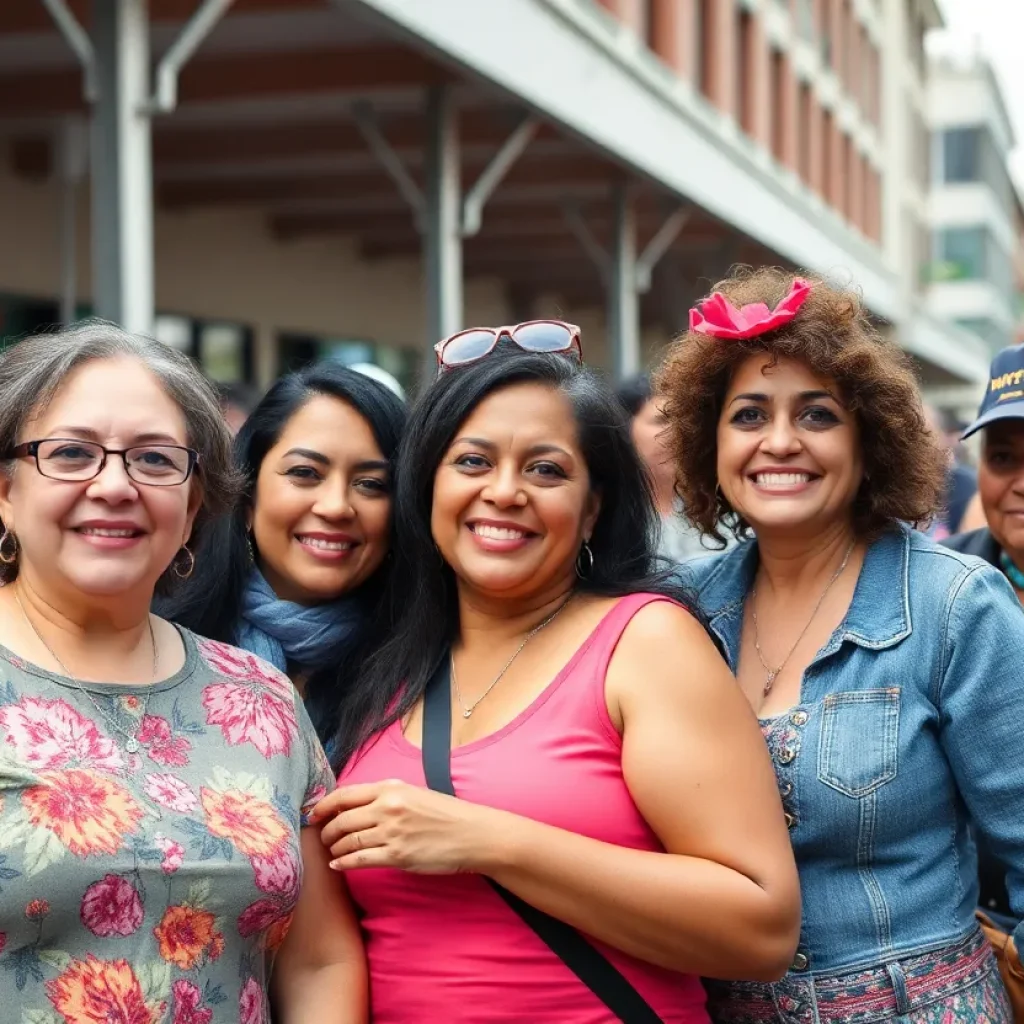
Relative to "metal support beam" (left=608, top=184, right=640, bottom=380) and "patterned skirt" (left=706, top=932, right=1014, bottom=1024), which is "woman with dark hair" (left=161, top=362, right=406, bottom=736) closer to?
"patterned skirt" (left=706, top=932, right=1014, bottom=1024)

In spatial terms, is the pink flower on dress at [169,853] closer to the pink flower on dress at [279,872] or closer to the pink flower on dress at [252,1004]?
the pink flower on dress at [279,872]

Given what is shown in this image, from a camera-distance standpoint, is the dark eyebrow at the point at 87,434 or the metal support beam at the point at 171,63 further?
the metal support beam at the point at 171,63

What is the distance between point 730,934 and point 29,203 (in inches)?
424

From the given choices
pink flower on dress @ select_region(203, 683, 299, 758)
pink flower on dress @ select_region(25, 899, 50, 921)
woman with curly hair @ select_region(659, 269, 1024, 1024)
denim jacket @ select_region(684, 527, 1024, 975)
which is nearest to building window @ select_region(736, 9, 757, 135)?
woman with curly hair @ select_region(659, 269, 1024, 1024)

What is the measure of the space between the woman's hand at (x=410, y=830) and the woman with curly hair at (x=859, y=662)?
60 centimetres

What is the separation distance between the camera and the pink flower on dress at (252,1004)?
8.04 feet

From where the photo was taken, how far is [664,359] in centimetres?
334

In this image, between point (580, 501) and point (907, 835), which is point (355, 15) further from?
point (907, 835)

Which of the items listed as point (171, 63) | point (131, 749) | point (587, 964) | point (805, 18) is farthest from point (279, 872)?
point (805, 18)

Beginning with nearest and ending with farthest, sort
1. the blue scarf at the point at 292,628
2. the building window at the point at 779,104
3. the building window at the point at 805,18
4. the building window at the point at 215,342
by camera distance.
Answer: the blue scarf at the point at 292,628, the building window at the point at 215,342, the building window at the point at 779,104, the building window at the point at 805,18

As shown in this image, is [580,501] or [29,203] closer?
[580,501]

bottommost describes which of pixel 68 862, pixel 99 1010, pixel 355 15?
pixel 99 1010

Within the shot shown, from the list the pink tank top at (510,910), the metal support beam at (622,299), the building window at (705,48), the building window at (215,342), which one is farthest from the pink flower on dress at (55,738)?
the building window at (705,48)

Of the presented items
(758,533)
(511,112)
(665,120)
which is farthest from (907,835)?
(665,120)
